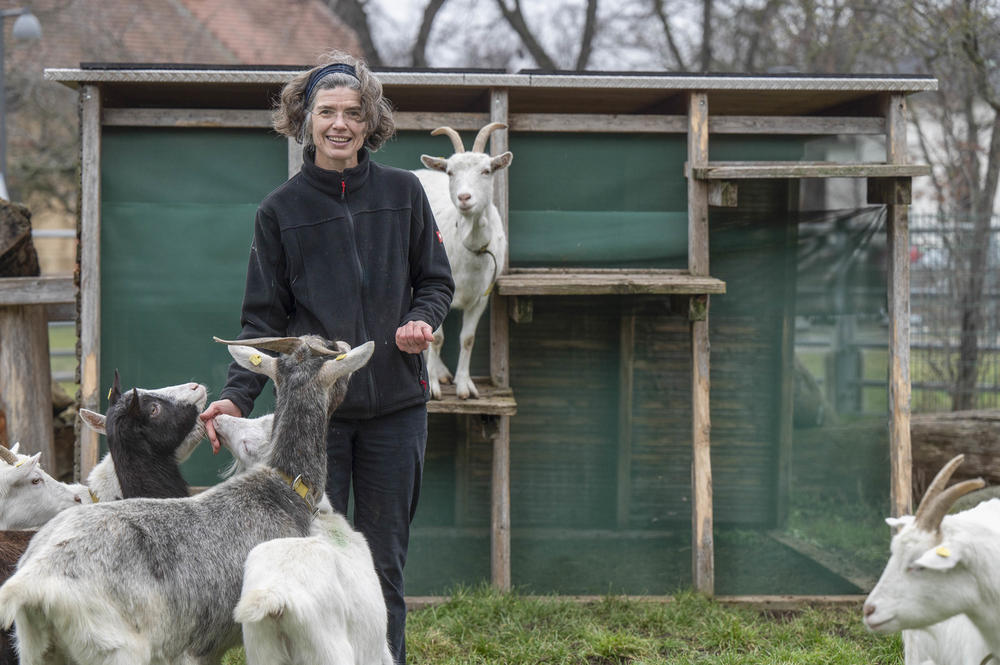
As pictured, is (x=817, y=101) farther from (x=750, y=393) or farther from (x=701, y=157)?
(x=750, y=393)

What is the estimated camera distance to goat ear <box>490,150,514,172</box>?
5883mm

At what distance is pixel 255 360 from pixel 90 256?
9.65ft

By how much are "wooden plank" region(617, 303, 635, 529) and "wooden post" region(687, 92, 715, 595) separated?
1.51 feet

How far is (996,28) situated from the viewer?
927 centimetres

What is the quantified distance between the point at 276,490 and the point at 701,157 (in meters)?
3.75

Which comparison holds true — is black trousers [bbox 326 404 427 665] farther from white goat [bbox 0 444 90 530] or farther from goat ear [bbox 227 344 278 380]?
white goat [bbox 0 444 90 530]

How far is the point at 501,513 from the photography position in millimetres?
6305

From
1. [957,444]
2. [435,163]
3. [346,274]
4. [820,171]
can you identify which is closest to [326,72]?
[346,274]

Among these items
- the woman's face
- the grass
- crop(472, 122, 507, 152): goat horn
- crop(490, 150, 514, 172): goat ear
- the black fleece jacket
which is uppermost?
crop(472, 122, 507, 152): goat horn

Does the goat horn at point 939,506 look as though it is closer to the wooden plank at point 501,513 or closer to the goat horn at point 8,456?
the wooden plank at point 501,513

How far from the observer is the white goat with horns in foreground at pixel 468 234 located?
586 cm

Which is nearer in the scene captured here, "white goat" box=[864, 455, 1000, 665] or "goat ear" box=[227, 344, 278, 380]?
"white goat" box=[864, 455, 1000, 665]

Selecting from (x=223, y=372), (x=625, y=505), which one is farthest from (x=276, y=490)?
(x=625, y=505)

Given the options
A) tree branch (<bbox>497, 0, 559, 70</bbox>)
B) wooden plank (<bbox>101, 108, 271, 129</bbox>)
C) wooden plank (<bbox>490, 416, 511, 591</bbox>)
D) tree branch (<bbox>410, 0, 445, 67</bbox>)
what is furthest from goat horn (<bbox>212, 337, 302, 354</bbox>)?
tree branch (<bbox>410, 0, 445, 67</bbox>)
